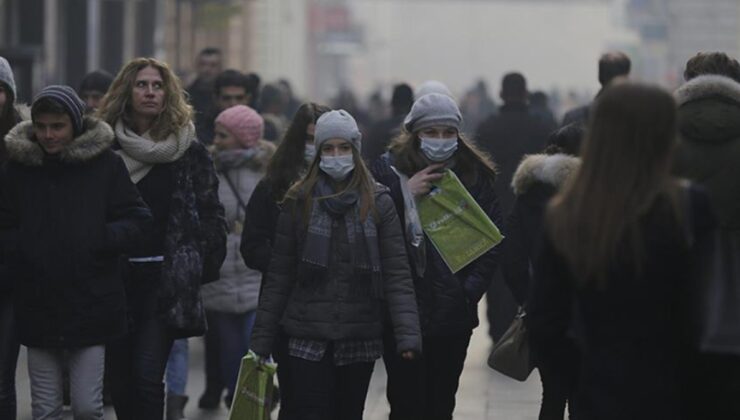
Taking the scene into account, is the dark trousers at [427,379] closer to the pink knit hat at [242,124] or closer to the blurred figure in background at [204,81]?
the pink knit hat at [242,124]

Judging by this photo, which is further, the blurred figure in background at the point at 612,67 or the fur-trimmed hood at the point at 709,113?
the blurred figure in background at the point at 612,67

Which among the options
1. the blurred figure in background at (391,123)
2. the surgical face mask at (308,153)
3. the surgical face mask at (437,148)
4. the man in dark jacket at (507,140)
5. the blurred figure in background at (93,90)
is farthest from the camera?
the blurred figure in background at (391,123)

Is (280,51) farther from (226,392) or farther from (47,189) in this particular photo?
(47,189)

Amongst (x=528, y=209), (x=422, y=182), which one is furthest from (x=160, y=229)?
(x=528, y=209)

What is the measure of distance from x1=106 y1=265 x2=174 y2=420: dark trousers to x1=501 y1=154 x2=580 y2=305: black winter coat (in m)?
1.43

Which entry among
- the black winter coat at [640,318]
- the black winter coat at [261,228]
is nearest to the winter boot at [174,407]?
the black winter coat at [261,228]

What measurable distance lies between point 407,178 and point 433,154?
0.48ft

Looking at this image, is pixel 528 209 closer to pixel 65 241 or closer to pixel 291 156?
pixel 291 156

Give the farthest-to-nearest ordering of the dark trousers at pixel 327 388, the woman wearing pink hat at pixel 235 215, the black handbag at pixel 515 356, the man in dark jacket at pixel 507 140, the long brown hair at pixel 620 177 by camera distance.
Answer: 1. the man in dark jacket at pixel 507 140
2. the woman wearing pink hat at pixel 235 215
3. the black handbag at pixel 515 356
4. the dark trousers at pixel 327 388
5. the long brown hair at pixel 620 177

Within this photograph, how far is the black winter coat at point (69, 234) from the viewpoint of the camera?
24.1ft

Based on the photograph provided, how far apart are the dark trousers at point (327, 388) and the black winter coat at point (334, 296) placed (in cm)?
11

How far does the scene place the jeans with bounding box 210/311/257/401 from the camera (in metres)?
10.4

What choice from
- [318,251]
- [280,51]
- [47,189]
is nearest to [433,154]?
[318,251]

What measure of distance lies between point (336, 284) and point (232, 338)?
300 cm
